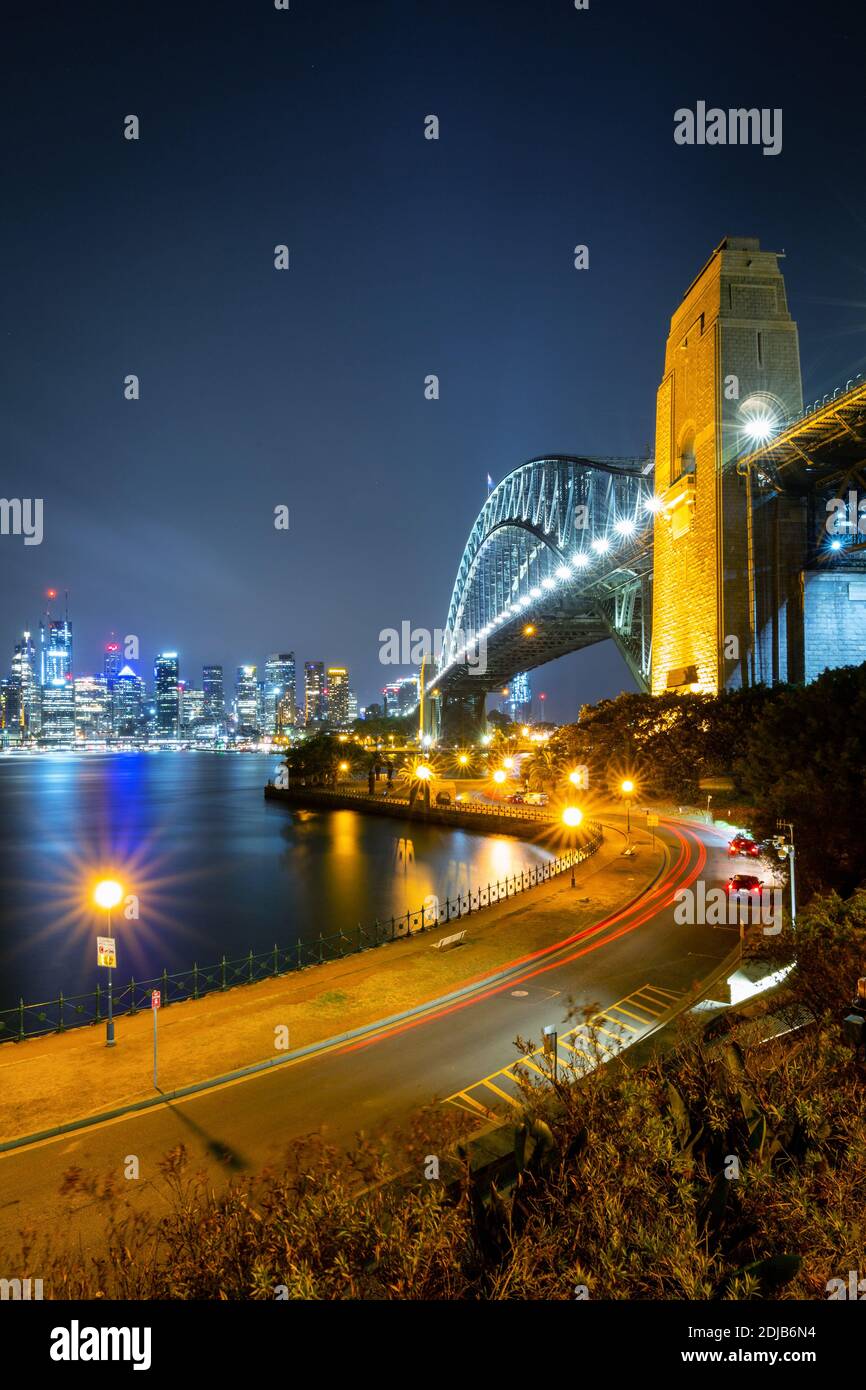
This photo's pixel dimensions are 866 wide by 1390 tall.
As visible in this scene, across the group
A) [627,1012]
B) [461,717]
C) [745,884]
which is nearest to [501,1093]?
[627,1012]

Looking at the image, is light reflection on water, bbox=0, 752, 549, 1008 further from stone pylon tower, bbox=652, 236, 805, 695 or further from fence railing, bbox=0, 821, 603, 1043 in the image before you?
stone pylon tower, bbox=652, 236, 805, 695

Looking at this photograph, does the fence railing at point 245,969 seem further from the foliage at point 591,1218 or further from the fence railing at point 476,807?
the fence railing at point 476,807

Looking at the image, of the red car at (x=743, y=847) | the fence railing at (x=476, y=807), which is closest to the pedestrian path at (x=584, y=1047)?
the red car at (x=743, y=847)

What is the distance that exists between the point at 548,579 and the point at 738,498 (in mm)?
49142

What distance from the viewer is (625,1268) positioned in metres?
5.43

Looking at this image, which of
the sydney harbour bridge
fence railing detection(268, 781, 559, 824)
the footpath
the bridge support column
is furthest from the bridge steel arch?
the footpath

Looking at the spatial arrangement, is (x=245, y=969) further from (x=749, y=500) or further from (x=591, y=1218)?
(x=749, y=500)

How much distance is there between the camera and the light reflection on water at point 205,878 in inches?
1177

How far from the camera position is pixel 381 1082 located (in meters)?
11.8

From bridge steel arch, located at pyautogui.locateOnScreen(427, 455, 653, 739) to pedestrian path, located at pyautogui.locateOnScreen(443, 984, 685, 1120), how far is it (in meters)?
39.0

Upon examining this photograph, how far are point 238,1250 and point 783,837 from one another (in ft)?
Answer: 55.6

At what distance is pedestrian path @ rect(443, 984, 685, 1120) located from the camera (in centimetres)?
1069
